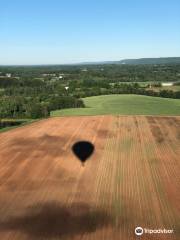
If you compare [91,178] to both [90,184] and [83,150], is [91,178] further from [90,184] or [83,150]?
[83,150]

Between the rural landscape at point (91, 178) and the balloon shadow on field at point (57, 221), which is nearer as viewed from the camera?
the balloon shadow on field at point (57, 221)

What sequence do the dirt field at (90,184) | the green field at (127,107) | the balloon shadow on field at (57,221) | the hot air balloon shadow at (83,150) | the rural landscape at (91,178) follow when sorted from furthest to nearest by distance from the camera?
the green field at (127,107) → the hot air balloon shadow at (83,150) → the rural landscape at (91,178) → the dirt field at (90,184) → the balloon shadow on field at (57,221)

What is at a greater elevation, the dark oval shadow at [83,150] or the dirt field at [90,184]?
the dirt field at [90,184]

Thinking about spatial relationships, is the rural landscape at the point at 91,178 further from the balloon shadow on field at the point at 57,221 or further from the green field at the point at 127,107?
the green field at the point at 127,107

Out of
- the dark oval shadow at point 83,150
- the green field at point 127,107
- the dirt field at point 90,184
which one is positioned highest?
the dirt field at point 90,184

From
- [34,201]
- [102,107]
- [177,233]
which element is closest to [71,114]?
[102,107]

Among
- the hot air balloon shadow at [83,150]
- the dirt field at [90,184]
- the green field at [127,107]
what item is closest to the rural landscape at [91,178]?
the dirt field at [90,184]

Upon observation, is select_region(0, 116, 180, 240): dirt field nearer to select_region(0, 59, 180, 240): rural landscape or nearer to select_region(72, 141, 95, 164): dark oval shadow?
Answer: select_region(0, 59, 180, 240): rural landscape
